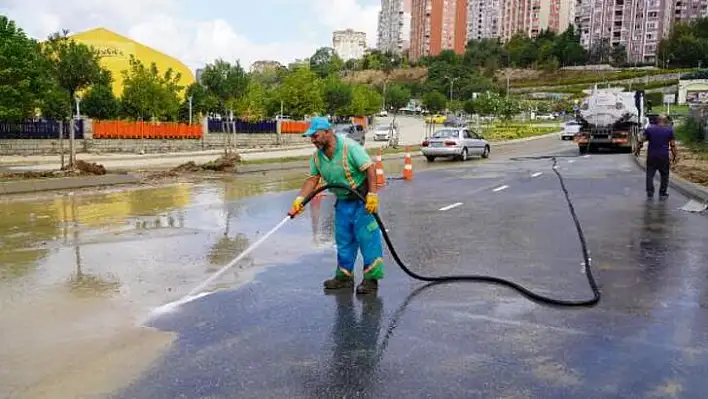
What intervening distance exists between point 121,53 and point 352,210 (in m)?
55.3

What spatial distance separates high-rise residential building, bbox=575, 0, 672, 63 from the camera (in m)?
139

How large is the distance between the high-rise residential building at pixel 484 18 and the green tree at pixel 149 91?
14700cm

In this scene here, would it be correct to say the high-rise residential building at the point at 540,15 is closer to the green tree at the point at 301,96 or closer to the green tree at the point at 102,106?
the green tree at the point at 301,96

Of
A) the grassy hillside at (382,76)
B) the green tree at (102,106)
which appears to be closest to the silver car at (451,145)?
the green tree at (102,106)

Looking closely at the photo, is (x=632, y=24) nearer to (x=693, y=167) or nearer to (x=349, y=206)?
(x=693, y=167)

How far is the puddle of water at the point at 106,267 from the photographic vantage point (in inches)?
179

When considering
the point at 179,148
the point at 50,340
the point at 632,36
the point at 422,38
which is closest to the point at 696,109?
the point at 179,148

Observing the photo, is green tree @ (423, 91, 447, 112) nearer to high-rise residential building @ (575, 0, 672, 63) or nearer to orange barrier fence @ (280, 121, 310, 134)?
high-rise residential building @ (575, 0, 672, 63)

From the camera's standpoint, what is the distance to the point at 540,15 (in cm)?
16250

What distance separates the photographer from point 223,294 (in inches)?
249

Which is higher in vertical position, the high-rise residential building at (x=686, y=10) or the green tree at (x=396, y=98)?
the high-rise residential building at (x=686, y=10)

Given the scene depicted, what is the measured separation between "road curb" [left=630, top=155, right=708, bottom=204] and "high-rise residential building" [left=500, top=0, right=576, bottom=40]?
508ft

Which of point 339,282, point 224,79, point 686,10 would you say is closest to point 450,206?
point 339,282

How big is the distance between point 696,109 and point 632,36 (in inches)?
4838
